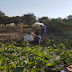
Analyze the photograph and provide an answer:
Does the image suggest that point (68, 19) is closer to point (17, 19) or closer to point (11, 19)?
point (17, 19)

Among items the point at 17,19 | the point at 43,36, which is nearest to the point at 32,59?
the point at 43,36

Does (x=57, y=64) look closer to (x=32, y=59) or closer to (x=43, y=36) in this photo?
(x=32, y=59)

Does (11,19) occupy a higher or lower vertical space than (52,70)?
higher

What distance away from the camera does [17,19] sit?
19.1m

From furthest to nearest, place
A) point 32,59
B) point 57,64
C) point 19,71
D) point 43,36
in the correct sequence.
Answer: point 43,36
point 32,59
point 57,64
point 19,71

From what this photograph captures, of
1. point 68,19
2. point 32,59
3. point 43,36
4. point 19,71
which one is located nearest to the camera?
point 19,71

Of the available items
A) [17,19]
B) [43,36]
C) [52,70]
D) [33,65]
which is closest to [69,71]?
[52,70]

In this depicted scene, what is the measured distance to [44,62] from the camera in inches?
137

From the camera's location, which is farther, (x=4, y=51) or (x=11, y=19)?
(x=11, y=19)

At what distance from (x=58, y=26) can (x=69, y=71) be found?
335 inches

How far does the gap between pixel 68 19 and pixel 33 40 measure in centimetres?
624

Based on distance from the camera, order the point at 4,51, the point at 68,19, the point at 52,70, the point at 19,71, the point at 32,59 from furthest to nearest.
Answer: the point at 68,19 → the point at 4,51 → the point at 32,59 → the point at 52,70 → the point at 19,71

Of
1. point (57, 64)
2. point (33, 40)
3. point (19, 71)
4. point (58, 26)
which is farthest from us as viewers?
point (58, 26)

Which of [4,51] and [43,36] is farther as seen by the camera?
[43,36]
